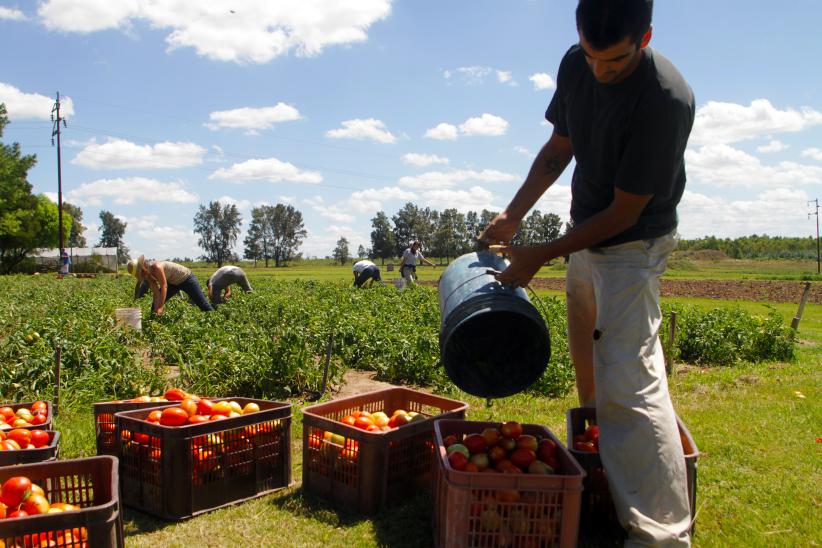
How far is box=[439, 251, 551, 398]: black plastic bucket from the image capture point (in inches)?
131

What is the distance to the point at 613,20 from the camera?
8.54 ft

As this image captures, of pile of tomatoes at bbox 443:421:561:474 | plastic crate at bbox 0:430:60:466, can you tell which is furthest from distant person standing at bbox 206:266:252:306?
pile of tomatoes at bbox 443:421:561:474

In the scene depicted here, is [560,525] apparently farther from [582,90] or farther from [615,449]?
Result: [582,90]

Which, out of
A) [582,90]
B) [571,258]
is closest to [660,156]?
[582,90]

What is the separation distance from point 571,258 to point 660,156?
986 millimetres

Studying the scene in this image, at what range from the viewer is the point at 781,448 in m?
4.69

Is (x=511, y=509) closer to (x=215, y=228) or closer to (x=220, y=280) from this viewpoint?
(x=220, y=280)

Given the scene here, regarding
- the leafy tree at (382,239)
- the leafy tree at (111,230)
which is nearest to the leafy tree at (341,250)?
the leafy tree at (382,239)

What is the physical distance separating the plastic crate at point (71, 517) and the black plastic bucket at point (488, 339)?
164cm

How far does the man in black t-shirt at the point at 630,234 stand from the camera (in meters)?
2.76

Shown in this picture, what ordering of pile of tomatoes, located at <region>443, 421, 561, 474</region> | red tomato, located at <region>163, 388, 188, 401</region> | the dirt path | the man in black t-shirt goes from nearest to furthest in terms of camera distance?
the man in black t-shirt < pile of tomatoes, located at <region>443, 421, 561, 474</region> < red tomato, located at <region>163, 388, 188, 401</region> < the dirt path

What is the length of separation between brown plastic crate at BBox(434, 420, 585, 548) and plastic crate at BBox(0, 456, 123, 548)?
1372mm

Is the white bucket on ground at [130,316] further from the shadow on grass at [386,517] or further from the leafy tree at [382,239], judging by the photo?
the leafy tree at [382,239]

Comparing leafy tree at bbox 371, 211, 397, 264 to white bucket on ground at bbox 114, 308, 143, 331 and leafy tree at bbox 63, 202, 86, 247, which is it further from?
white bucket on ground at bbox 114, 308, 143, 331
